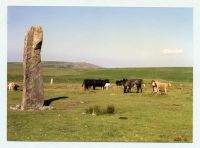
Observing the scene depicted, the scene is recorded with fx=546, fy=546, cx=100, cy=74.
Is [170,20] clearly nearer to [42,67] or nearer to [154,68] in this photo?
[154,68]

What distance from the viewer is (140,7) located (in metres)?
10.8

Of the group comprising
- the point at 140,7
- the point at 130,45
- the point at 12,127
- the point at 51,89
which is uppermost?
the point at 140,7

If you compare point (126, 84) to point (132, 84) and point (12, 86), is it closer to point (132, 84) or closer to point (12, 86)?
point (132, 84)

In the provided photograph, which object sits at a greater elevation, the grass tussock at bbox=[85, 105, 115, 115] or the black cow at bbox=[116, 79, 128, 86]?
the black cow at bbox=[116, 79, 128, 86]

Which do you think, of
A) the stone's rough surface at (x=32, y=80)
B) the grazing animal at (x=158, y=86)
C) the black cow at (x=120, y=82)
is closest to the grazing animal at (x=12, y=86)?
the stone's rough surface at (x=32, y=80)

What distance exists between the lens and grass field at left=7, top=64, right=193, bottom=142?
418 inches

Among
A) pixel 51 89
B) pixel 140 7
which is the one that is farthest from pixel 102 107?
pixel 140 7

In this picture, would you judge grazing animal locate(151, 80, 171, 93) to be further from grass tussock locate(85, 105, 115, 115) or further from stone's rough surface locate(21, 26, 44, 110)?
stone's rough surface locate(21, 26, 44, 110)

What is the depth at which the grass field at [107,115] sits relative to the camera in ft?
34.8

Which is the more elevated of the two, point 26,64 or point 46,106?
point 26,64

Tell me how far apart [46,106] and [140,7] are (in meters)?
2.76

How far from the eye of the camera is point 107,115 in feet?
35.7

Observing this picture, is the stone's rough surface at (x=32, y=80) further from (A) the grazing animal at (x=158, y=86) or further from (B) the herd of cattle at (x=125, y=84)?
(A) the grazing animal at (x=158, y=86)

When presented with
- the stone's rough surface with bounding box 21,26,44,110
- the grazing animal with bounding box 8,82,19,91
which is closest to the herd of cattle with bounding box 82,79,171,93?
the stone's rough surface with bounding box 21,26,44,110
